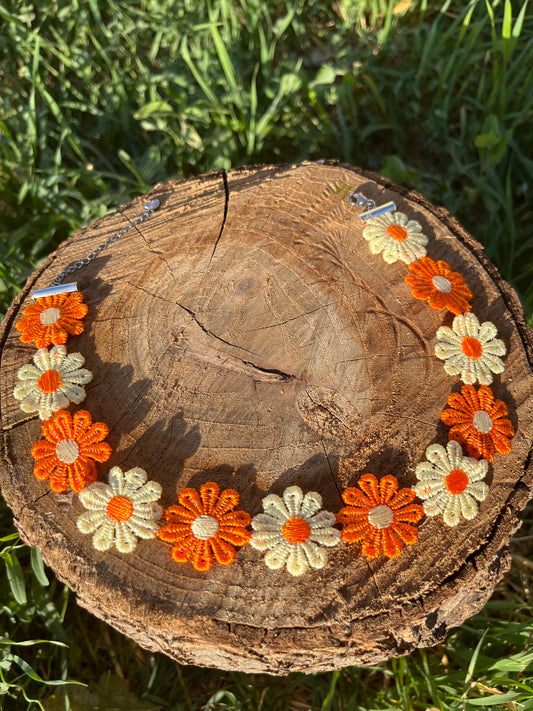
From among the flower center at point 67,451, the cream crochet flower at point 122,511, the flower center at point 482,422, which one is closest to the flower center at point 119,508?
the cream crochet flower at point 122,511

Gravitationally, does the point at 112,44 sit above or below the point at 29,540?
above

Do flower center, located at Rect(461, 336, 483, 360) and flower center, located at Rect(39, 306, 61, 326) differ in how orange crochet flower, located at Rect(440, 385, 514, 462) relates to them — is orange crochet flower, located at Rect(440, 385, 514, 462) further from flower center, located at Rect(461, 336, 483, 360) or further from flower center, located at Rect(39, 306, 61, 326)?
flower center, located at Rect(39, 306, 61, 326)

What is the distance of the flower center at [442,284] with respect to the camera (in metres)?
1.78

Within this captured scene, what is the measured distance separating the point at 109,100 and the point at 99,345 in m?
1.67

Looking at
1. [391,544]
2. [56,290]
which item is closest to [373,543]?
[391,544]

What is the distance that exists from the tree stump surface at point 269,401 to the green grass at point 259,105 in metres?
0.71

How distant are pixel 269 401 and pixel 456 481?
531 mm

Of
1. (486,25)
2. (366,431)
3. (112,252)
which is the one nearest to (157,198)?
(112,252)

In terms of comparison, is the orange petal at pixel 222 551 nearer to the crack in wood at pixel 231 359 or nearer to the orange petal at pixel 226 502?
the orange petal at pixel 226 502

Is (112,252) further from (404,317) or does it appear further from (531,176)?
(531,176)

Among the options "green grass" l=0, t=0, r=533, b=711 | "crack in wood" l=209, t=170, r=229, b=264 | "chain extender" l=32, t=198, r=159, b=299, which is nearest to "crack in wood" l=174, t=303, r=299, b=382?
"crack in wood" l=209, t=170, r=229, b=264

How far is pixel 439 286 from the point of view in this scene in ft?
5.84

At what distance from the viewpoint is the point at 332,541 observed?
1482mm

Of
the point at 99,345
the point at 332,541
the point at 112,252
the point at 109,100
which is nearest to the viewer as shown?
the point at 332,541
